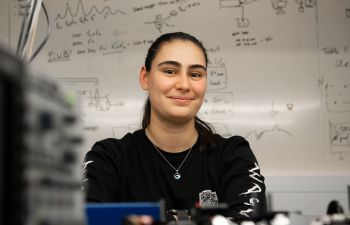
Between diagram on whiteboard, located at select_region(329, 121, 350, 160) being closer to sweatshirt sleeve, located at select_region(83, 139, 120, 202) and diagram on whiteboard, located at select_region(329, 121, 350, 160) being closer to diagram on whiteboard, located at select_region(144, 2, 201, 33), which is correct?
diagram on whiteboard, located at select_region(144, 2, 201, 33)

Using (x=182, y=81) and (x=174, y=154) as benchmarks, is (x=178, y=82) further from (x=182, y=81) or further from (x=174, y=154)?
(x=174, y=154)

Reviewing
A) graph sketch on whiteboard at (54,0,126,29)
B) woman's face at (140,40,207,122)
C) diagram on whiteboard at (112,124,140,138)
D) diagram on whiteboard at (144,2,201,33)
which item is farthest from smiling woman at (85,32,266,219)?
graph sketch on whiteboard at (54,0,126,29)

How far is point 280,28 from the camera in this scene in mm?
2482

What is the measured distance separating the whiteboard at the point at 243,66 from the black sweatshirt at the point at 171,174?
96 cm

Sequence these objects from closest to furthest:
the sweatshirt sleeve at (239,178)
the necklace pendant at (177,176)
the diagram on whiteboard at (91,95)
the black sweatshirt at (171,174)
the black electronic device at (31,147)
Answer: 1. the black electronic device at (31,147)
2. the sweatshirt sleeve at (239,178)
3. the black sweatshirt at (171,174)
4. the necklace pendant at (177,176)
5. the diagram on whiteboard at (91,95)

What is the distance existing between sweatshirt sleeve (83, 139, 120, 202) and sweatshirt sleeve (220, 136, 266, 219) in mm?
319

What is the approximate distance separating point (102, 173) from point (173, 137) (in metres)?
0.29

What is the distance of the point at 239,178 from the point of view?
1.34 metres

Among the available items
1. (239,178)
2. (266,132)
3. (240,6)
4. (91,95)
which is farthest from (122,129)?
(239,178)

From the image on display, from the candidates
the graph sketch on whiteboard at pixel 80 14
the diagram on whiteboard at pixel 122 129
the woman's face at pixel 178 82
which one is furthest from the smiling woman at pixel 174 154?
the graph sketch on whiteboard at pixel 80 14

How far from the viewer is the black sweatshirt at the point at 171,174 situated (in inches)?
52.2

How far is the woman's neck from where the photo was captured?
5.00ft

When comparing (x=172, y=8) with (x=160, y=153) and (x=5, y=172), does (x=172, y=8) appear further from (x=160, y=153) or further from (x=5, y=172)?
(x=5, y=172)

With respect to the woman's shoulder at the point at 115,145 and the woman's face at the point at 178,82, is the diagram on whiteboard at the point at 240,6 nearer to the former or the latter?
the woman's face at the point at 178,82
